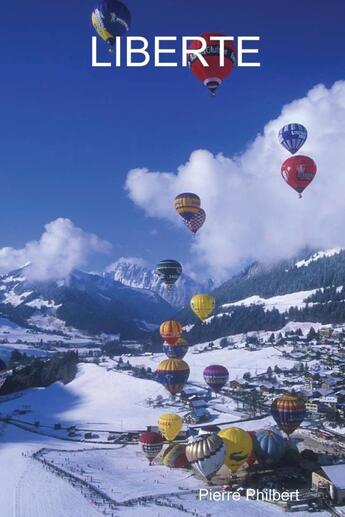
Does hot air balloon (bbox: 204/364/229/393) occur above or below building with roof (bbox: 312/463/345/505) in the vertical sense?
above

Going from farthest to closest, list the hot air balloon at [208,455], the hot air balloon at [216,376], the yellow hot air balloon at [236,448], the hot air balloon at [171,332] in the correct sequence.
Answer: the hot air balloon at [171,332]
the hot air balloon at [216,376]
the yellow hot air balloon at [236,448]
the hot air balloon at [208,455]

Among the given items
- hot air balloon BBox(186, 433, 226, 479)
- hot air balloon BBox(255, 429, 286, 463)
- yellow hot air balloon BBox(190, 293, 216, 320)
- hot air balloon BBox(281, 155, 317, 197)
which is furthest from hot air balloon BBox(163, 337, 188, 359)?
hot air balloon BBox(186, 433, 226, 479)

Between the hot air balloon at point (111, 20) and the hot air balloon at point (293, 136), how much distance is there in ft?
63.7

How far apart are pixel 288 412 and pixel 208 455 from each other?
11.4 metres

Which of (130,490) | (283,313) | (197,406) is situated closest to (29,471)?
(130,490)

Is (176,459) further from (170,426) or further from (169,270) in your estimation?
(169,270)

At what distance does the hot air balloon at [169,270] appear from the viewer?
68.6 m

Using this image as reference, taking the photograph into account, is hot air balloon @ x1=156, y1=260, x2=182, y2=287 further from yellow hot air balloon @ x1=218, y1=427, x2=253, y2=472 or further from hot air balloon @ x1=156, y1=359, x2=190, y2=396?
yellow hot air balloon @ x1=218, y1=427, x2=253, y2=472

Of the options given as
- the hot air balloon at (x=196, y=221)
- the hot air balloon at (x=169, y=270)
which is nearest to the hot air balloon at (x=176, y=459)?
the hot air balloon at (x=196, y=221)

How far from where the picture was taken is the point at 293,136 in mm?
48844

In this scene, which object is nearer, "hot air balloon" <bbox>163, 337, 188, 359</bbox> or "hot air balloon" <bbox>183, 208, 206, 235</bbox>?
"hot air balloon" <bbox>183, 208, 206, 235</bbox>

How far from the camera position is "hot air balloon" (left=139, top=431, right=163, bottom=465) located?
4606cm

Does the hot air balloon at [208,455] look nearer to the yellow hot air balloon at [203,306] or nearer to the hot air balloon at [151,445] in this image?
the hot air balloon at [151,445]

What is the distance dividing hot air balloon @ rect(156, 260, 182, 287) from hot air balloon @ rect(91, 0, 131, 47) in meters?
36.4
